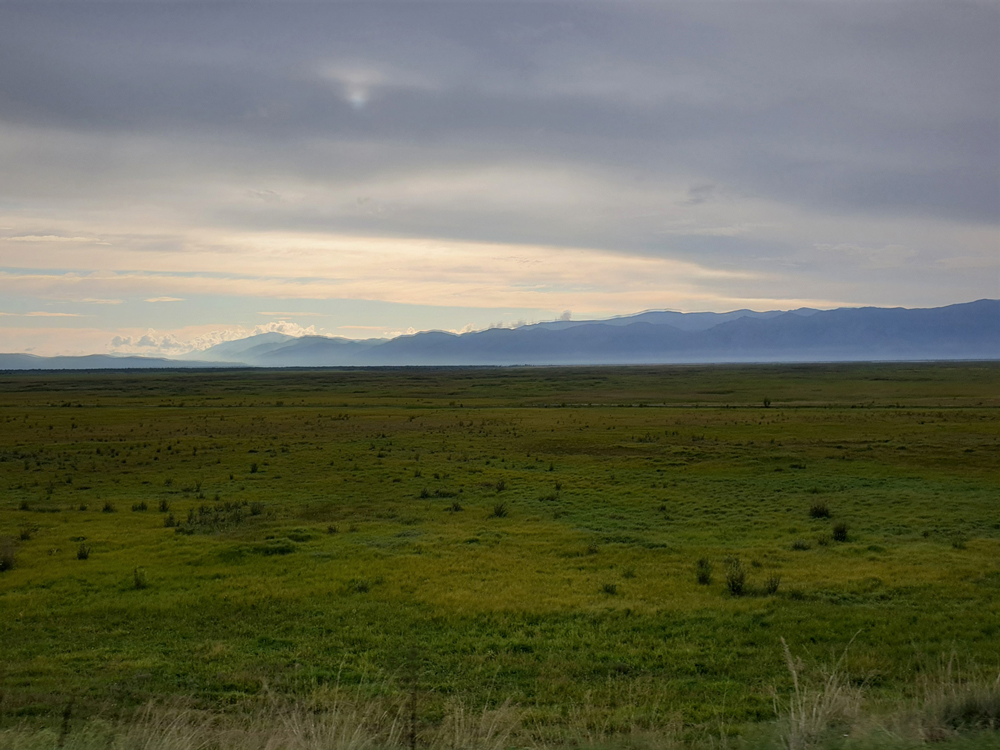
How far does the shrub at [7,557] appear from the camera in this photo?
16969 mm

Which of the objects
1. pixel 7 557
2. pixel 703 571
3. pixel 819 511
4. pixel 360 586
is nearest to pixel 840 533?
pixel 819 511

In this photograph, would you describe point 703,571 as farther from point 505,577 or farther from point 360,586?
point 360,586

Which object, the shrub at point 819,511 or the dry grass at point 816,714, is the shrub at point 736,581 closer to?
the dry grass at point 816,714

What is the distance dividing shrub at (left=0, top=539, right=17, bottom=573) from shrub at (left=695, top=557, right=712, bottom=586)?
→ 56.8ft

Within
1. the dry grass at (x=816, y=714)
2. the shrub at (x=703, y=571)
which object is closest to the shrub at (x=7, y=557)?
the shrub at (x=703, y=571)

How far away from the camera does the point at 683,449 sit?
130 feet

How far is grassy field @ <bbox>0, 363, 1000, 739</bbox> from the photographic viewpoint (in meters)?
10.1

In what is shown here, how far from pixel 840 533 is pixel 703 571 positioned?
6.44 m

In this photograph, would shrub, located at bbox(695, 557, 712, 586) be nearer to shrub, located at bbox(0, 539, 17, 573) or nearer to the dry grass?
the dry grass

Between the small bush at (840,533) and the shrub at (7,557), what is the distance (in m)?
22.7

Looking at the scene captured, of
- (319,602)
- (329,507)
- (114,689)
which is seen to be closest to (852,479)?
(329,507)

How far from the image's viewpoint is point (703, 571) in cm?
1581

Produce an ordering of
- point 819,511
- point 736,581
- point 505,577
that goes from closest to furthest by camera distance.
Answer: point 736,581, point 505,577, point 819,511

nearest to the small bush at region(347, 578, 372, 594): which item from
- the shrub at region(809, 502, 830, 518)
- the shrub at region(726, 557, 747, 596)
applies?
the shrub at region(726, 557, 747, 596)
